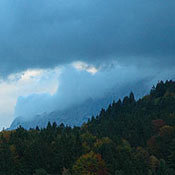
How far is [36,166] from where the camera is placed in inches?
4786

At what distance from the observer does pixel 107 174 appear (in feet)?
389

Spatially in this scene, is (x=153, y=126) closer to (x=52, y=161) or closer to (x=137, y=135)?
(x=137, y=135)

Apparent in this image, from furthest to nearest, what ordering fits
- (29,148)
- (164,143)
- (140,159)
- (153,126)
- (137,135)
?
(153,126) < (137,135) < (164,143) < (140,159) < (29,148)

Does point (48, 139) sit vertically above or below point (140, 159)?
above

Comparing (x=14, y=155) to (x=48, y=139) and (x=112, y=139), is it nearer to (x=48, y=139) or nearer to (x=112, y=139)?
(x=48, y=139)

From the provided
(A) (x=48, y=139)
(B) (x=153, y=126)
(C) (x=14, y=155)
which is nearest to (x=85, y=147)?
(A) (x=48, y=139)

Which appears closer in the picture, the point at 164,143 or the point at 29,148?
the point at 29,148

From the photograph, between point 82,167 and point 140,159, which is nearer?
point 82,167

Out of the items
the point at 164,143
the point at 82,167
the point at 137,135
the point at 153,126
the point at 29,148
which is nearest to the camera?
the point at 82,167

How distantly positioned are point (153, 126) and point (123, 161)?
68598 mm

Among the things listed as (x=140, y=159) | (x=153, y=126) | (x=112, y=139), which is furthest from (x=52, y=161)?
(x=153, y=126)

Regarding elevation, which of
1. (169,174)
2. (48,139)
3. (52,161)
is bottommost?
(169,174)

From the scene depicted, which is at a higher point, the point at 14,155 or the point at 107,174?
the point at 14,155

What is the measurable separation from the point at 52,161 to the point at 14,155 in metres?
11.8
